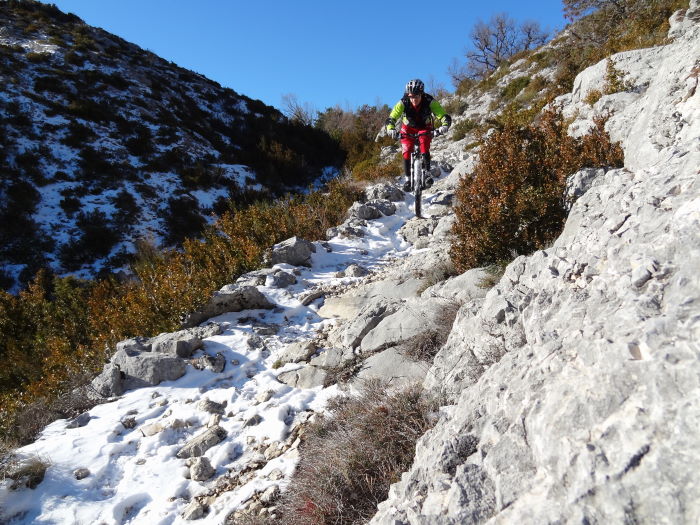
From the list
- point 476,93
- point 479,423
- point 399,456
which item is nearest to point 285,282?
point 399,456

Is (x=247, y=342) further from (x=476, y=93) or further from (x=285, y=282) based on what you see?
(x=476, y=93)

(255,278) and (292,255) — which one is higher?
(292,255)

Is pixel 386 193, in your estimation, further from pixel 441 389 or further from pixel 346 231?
pixel 441 389

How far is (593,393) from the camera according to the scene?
4.67 ft

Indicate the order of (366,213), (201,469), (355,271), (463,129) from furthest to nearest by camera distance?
(463,129), (366,213), (355,271), (201,469)

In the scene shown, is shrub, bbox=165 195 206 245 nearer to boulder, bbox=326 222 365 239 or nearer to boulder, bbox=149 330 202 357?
boulder, bbox=326 222 365 239

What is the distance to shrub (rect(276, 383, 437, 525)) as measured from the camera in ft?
7.81

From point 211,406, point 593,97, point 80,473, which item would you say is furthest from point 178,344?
point 593,97

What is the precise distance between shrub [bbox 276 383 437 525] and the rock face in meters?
0.28

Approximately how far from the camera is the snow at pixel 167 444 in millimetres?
3006

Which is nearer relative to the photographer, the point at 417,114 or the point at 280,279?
the point at 280,279

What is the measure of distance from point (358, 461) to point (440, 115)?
633cm

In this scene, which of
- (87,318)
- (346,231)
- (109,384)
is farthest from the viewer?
(346,231)

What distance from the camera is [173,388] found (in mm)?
4324
